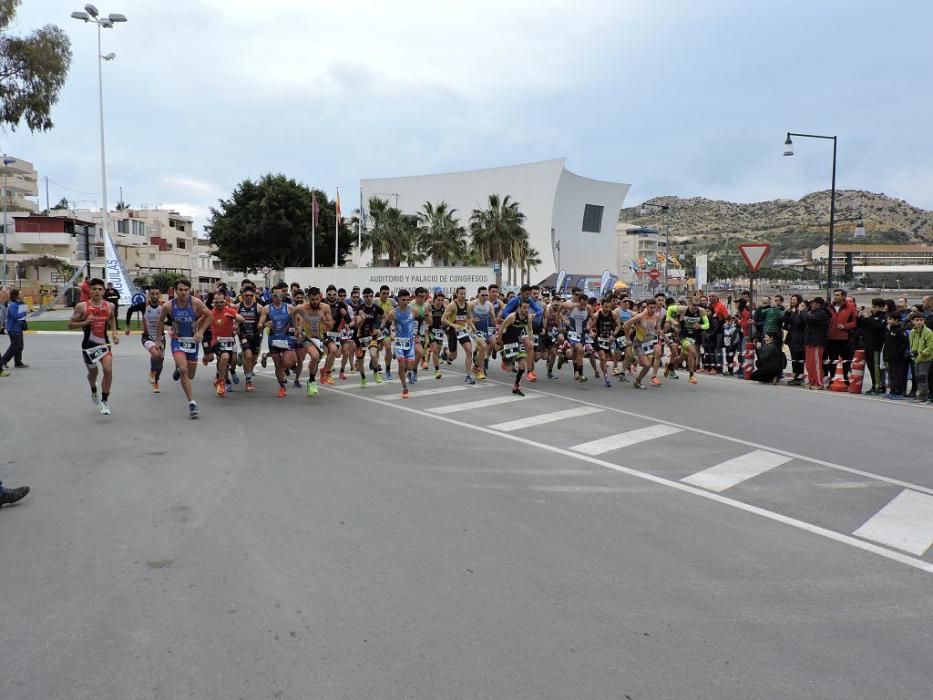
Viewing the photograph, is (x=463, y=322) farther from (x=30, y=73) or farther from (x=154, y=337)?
(x=30, y=73)

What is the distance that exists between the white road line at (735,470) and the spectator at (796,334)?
7964 mm

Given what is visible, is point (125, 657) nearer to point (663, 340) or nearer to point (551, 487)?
point (551, 487)

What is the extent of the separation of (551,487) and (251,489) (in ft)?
9.10

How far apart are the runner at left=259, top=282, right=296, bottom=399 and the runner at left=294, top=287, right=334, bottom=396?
0.19 meters

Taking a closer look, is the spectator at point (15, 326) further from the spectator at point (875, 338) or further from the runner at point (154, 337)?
the spectator at point (875, 338)

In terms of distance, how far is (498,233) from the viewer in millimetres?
67938

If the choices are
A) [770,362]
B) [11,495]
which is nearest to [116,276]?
[770,362]

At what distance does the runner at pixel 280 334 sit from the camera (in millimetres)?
12578

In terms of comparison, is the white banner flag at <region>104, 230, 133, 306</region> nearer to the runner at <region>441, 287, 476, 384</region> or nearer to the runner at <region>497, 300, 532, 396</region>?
the runner at <region>441, 287, 476, 384</region>

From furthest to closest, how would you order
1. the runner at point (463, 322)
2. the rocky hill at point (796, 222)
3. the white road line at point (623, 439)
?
the rocky hill at point (796, 222), the runner at point (463, 322), the white road line at point (623, 439)

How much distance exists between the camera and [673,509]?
6.07 m

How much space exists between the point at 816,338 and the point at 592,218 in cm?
9011

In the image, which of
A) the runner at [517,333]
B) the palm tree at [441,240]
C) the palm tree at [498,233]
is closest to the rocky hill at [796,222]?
the palm tree at [498,233]

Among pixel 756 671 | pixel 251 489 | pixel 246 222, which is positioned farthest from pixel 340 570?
pixel 246 222
